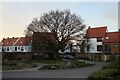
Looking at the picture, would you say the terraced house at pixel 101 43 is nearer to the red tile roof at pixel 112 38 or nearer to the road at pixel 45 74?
the red tile roof at pixel 112 38

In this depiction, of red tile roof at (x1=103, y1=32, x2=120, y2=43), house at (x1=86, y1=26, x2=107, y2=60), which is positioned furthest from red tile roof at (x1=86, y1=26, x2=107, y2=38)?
red tile roof at (x1=103, y1=32, x2=120, y2=43)

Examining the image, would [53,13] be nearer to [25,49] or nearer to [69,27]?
[69,27]

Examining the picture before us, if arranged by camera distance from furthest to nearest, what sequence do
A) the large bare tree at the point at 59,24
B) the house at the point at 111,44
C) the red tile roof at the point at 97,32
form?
the red tile roof at the point at 97,32 < the house at the point at 111,44 < the large bare tree at the point at 59,24

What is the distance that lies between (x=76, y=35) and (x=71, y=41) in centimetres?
176

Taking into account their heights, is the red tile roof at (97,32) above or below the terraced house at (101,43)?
above

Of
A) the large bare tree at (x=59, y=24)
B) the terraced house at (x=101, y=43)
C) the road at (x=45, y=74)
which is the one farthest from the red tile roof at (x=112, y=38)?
the road at (x=45, y=74)

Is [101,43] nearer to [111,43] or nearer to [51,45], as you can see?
[111,43]

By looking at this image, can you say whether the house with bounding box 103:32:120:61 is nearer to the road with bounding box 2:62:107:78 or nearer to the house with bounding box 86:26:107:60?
the house with bounding box 86:26:107:60

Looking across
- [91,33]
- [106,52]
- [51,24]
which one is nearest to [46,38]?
[51,24]

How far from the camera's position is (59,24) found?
64.2 meters

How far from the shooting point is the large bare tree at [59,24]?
63.9 metres

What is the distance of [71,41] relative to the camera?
65125 millimetres

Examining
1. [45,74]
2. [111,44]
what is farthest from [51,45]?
[45,74]

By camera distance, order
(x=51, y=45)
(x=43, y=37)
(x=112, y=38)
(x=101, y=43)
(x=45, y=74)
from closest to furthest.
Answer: (x=45, y=74), (x=43, y=37), (x=51, y=45), (x=112, y=38), (x=101, y=43)
